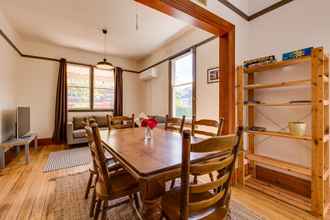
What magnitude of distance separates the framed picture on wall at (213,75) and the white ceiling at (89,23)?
116 centimetres

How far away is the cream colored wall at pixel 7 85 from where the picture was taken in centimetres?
300

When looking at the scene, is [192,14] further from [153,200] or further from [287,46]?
[153,200]

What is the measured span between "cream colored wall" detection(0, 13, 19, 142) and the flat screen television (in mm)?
234

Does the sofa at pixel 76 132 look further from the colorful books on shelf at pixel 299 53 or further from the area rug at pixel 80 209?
the colorful books on shelf at pixel 299 53

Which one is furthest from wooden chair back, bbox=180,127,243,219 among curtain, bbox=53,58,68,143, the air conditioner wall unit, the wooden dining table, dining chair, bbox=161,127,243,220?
curtain, bbox=53,58,68,143

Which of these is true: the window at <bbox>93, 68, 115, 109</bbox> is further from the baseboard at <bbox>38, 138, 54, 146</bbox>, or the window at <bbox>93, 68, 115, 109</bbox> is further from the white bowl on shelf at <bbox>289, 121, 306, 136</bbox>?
the white bowl on shelf at <bbox>289, 121, 306, 136</bbox>

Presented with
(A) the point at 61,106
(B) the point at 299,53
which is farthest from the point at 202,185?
(A) the point at 61,106

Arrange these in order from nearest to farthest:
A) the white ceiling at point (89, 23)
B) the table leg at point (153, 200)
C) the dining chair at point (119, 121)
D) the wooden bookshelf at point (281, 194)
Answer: the table leg at point (153, 200) < the wooden bookshelf at point (281, 194) < the dining chair at point (119, 121) < the white ceiling at point (89, 23)

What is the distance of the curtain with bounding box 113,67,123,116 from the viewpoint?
5457mm

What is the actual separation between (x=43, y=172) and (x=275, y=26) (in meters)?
4.21

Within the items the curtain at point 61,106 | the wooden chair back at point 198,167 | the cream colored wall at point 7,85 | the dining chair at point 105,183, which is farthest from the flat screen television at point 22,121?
the wooden chair back at point 198,167

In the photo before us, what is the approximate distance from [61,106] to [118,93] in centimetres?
173

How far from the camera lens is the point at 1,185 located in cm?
218

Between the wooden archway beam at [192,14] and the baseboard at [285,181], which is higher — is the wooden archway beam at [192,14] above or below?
above
